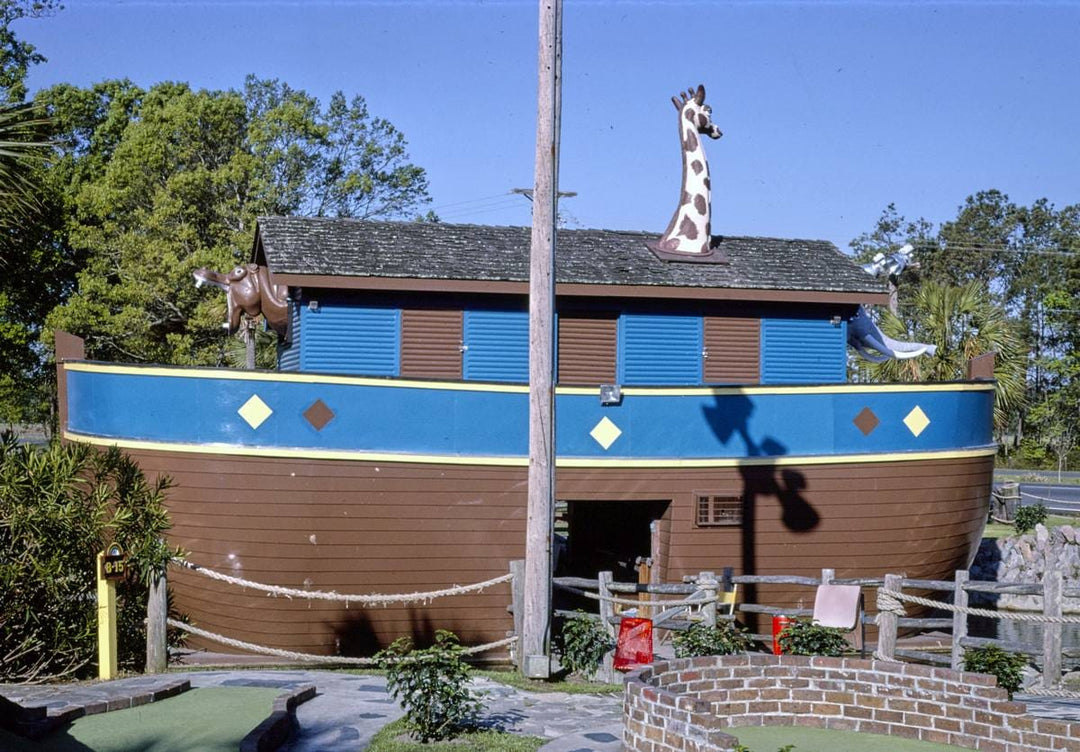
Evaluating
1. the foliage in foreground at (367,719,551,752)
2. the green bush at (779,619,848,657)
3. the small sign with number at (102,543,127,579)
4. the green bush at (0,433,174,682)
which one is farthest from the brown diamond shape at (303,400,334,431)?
the green bush at (779,619,848,657)

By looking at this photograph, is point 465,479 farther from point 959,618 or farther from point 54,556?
point 959,618

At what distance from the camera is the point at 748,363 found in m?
16.4

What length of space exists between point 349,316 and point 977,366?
774 centimetres

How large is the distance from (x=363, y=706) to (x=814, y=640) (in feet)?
12.3

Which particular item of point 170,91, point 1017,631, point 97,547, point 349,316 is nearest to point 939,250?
point 170,91

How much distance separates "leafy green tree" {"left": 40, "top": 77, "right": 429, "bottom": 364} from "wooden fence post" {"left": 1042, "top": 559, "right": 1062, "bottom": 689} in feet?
72.3

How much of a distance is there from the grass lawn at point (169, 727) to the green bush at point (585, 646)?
318 cm

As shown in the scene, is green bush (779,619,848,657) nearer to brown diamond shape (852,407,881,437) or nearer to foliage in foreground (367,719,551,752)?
foliage in foreground (367,719,551,752)

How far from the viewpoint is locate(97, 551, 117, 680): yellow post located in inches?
416

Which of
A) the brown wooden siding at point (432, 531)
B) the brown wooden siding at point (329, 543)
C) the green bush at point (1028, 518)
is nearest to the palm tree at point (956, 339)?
the green bush at point (1028, 518)

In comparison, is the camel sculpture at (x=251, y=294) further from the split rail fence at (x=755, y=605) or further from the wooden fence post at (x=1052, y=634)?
the wooden fence post at (x=1052, y=634)

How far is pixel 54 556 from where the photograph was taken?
411 inches

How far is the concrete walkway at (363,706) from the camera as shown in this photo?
8844 mm

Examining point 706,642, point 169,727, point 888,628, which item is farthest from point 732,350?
point 169,727
